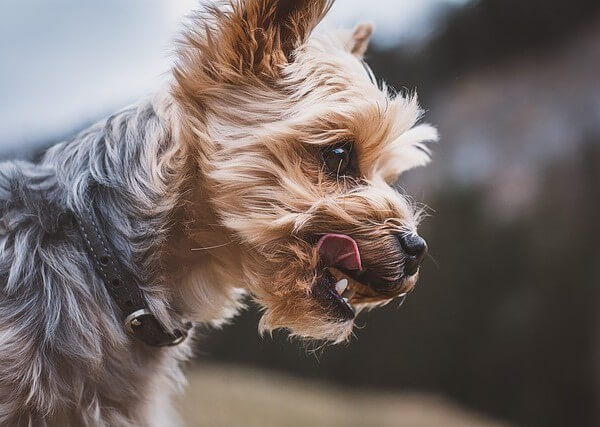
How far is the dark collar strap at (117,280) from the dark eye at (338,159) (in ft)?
1.83

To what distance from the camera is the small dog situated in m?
1.61

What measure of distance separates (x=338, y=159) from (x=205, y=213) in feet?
1.23

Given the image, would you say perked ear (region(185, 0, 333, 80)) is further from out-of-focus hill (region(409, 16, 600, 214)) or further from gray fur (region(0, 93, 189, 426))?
out-of-focus hill (region(409, 16, 600, 214))

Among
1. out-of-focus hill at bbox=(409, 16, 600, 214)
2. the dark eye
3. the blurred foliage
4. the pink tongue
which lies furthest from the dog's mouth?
out-of-focus hill at bbox=(409, 16, 600, 214)

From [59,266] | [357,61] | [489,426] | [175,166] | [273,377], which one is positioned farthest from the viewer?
[273,377]

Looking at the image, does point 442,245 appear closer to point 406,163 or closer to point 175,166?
point 406,163

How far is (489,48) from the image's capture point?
4.32 m

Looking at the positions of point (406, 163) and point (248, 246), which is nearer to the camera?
point (248, 246)

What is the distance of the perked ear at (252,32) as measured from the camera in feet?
5.31

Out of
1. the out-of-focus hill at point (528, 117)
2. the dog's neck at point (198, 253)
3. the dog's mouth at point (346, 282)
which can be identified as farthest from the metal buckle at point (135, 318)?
the out-of-focus hill at point (528, 117)

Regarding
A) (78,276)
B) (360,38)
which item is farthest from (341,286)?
(360,38)

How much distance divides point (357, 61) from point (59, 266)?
0.95 meters

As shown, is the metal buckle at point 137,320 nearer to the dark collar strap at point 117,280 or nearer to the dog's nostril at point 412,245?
the dark collar strap at point 117,280

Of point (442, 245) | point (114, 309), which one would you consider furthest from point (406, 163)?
point (442, 245)
